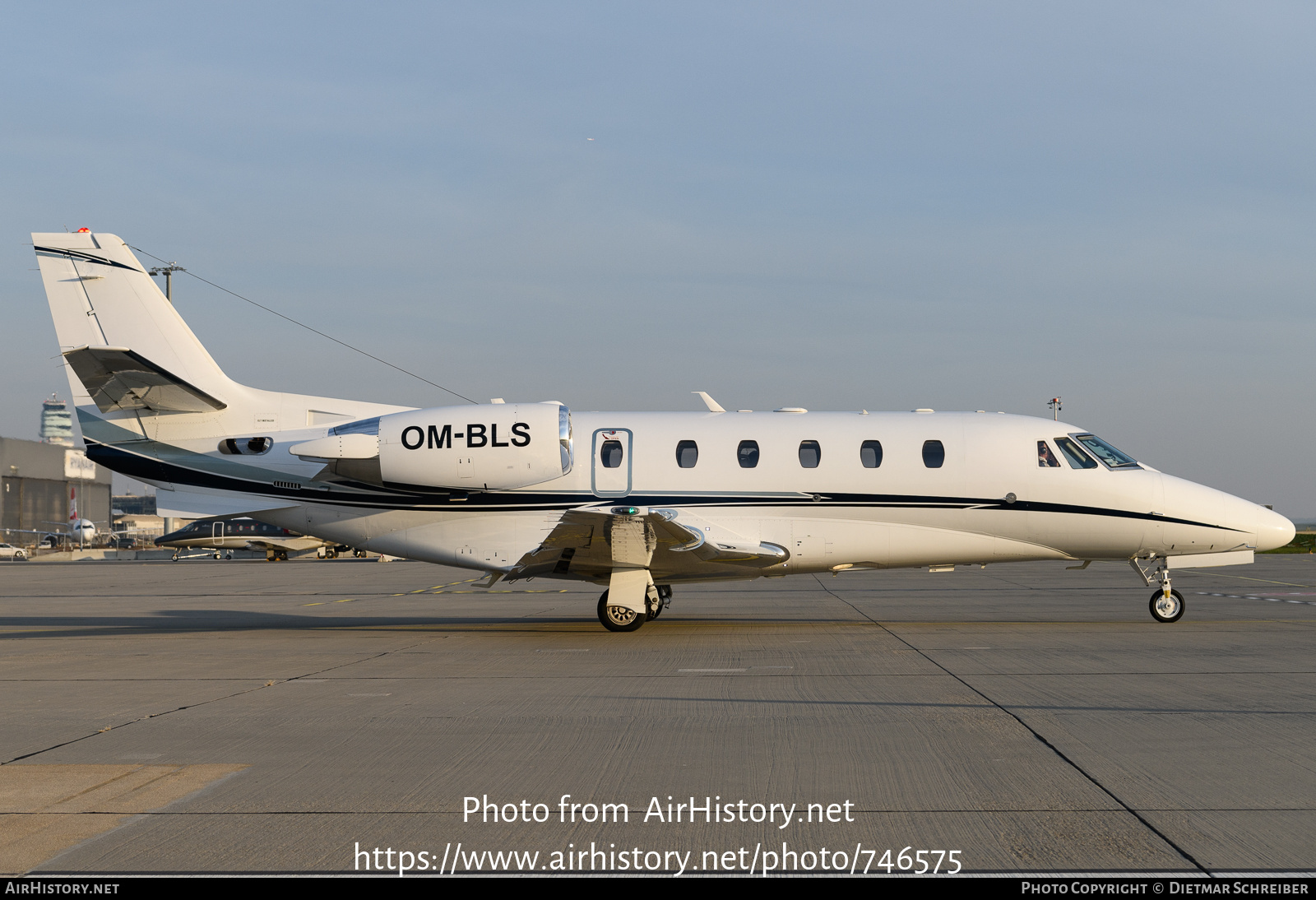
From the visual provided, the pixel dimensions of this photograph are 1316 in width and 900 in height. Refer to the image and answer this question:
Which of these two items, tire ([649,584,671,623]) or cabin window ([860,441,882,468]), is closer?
cabin window ([860,441,882,468])

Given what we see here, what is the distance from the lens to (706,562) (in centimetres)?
1487

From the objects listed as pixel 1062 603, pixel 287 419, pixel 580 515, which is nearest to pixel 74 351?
pixel 287 419

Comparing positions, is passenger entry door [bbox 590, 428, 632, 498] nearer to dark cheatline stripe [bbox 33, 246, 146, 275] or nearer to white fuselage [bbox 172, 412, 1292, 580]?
white fuselage [bbox 172, 412, 1292, 580]

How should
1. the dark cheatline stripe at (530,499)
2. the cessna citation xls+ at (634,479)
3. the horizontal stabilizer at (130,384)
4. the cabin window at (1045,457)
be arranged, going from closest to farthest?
1. the horizontal stabilizer at (130,384)
2. the cessna citation xls+ at (634,479)
3. the dark cheatline stripe at (530,499)
4. the cabin window at (1045,457)

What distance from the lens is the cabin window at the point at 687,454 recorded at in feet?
49.9

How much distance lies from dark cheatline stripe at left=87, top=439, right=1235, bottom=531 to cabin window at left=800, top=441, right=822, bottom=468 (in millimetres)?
483

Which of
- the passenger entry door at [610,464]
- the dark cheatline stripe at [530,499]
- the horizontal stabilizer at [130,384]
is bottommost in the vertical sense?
the dark cheatline stripe at [530,499]

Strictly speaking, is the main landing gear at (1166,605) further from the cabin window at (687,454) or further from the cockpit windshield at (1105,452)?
the cabin window at (687,454)

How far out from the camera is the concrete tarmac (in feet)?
15.9

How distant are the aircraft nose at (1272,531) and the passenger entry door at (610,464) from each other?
9580 millimetres

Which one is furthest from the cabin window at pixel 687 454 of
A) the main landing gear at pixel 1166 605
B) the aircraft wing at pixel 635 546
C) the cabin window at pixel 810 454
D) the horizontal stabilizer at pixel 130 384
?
the main landing gear at pixel 1166 605

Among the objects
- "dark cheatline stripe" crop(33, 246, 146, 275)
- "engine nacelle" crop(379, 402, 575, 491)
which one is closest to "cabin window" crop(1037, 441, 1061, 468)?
"engine nacelle" crop(379, 402, 575, 491)

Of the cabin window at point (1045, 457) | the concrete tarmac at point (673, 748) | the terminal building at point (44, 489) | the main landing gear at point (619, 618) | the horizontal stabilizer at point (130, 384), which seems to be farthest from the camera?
the terminal building at point (44, 489)

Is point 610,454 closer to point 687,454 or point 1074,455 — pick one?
point 687,454
